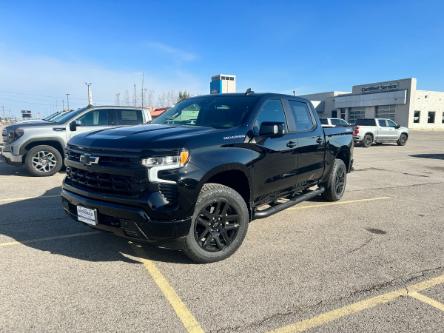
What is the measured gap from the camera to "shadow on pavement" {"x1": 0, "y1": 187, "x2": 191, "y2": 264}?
13.3 ft

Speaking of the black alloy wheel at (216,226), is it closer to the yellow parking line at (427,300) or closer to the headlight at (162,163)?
the headlight at (162,163)

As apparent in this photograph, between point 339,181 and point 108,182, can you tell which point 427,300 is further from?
point 339,181

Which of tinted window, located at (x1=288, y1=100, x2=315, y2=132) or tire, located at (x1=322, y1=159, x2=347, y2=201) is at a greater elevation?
tinted window, located at (x1=288, y1=100, x2=315, y2=132)

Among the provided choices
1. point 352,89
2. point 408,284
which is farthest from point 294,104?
point 352,89

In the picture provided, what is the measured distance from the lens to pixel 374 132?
72.3ft

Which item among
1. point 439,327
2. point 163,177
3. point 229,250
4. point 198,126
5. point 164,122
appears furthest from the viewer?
point 164,122

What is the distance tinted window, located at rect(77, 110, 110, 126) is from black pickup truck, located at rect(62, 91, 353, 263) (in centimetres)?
536

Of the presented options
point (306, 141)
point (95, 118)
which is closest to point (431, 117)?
point (95, 118)

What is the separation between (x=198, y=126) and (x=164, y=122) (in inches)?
30.3

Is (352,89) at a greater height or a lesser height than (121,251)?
greater

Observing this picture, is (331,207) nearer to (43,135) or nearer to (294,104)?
(294,104)

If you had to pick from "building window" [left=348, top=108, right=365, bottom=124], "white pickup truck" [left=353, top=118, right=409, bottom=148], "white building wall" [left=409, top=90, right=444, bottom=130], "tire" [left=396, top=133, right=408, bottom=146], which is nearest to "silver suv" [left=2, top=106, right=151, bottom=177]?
"white pickup truck" [left=353, top=118, right=409, bottom=148]

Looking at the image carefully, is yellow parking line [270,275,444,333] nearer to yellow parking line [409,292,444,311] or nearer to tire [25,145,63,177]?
yellow parking line [409,292,444,311]

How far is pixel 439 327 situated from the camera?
A: 278 centimetres
